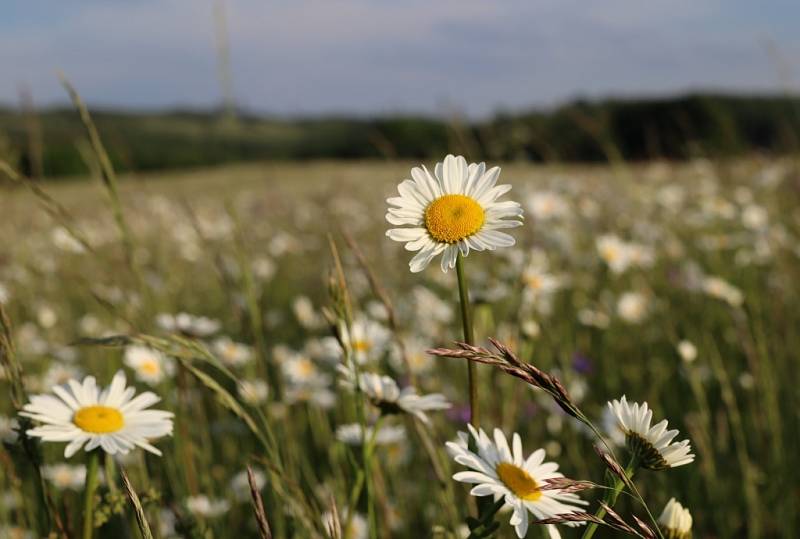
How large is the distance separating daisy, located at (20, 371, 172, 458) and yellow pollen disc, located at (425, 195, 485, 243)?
491 mm

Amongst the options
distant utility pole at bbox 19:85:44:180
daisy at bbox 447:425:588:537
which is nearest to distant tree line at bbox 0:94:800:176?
distant utility pole at bbox 19:85:44:180

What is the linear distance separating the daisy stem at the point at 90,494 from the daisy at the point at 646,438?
0.71 meters

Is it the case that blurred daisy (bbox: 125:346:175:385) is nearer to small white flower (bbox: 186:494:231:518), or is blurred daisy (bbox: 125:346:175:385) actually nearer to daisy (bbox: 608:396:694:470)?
small white flower (bbox: 186:494:231:518)

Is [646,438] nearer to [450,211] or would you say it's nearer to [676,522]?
[676,522]

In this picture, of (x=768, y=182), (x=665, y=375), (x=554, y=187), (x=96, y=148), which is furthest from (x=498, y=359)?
(x=768, y=182)

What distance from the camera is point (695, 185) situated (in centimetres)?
669

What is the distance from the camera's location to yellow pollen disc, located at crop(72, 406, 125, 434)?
1098 mm

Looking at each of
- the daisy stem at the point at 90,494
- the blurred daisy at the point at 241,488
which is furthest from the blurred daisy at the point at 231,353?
the daisy stem at the point at 90,494

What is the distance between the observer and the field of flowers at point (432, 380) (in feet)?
3.01

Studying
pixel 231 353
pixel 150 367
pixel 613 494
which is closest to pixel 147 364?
pixel 150 367

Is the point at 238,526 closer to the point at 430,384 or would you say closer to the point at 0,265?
the point at 430,384

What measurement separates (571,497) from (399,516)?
113cm

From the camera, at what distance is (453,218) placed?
901 mm

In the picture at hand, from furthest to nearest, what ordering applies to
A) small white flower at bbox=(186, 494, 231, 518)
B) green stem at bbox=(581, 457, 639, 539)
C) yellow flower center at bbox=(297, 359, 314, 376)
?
yellow flower center at bbox=(297, 359, 314, 376), small white flower at bbox=(186, 494, 231, 518), green stem at bbox=(581, 457, 639, 539)
